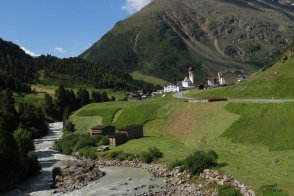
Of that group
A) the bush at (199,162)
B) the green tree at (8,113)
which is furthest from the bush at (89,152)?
the bush at (199,162)

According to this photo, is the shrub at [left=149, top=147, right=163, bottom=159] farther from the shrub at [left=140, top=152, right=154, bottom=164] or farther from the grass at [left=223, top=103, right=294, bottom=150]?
the grass at [left=223, top=103, right=294, bottom=150]

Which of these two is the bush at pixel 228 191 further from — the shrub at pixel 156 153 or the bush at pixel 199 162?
the shrub at pixel 156 153

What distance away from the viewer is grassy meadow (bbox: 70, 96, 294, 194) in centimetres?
7081

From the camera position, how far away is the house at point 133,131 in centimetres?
12558

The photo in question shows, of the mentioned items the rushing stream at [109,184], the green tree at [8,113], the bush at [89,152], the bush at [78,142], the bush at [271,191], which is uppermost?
the green tree at [8,113]

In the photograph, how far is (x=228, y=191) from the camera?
5866cm

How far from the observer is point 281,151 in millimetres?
80688

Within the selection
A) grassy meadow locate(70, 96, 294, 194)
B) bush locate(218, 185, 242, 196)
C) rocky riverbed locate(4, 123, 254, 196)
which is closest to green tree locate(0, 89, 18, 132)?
grassy meadow locate(70, 96, 294, 194)

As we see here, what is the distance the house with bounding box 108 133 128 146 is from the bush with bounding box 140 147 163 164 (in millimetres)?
23699

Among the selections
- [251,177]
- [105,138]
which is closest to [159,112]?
[105,138]

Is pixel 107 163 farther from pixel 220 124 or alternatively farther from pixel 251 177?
pixel 251 177

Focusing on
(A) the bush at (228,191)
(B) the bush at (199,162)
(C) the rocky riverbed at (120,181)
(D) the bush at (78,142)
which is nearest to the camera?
(A) the bush at (228,191)

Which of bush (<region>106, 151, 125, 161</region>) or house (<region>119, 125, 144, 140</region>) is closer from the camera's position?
bush (<region>106, 151, 125, 161</region>)

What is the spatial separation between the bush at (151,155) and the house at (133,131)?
91.7 feet
